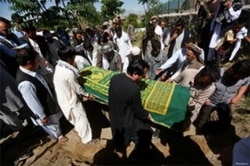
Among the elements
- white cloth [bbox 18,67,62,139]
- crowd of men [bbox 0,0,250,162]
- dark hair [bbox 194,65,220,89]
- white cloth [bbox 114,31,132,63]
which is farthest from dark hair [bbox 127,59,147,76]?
white cloth [bbox 114,31,132,63]

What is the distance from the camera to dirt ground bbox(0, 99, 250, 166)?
3.48 meters

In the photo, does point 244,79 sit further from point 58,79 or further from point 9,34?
point 9,34

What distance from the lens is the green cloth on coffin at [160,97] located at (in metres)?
3.15

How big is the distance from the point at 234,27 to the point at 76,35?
3731mm

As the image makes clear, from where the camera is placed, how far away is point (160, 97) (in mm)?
3311

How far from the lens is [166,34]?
7.49m

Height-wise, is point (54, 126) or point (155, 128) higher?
point (54, 126)

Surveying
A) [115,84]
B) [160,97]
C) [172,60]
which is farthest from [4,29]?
[172,60]

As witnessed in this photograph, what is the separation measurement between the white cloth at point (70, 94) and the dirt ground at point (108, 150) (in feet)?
0.94

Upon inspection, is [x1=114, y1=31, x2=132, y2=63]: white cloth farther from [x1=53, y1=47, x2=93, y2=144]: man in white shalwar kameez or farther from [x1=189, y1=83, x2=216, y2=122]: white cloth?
[x1=189, y1=83, x2=216, y2=122]: white cloth

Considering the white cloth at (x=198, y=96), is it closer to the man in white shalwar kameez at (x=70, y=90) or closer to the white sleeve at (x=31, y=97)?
the man in white shalwar kameez at (x=70, y=90)

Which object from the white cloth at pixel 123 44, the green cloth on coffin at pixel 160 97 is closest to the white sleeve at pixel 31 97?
the green cloth on coffin at pixel 160 97

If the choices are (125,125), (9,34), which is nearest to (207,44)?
(125,125)

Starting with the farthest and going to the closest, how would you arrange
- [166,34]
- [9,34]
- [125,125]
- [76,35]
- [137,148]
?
[166,34], [76,35], [9,34], [137,148], [125,125]
